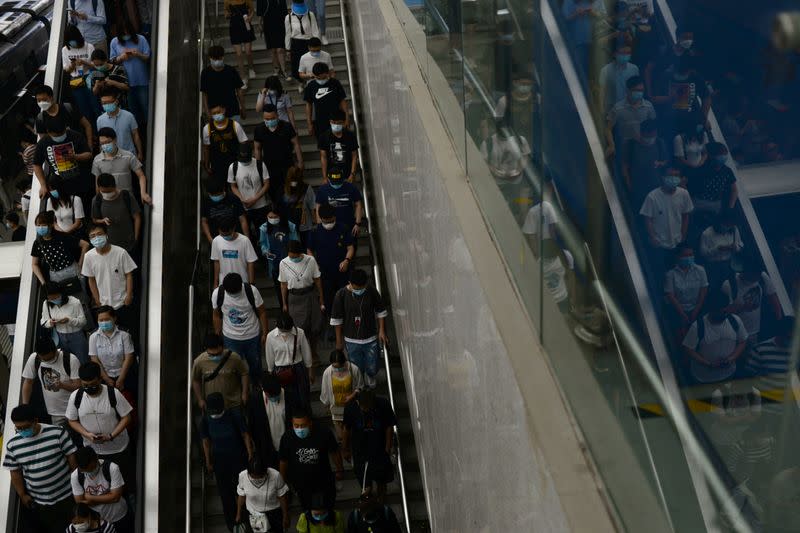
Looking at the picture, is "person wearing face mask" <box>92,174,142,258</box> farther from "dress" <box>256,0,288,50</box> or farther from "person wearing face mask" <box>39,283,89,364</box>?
"dress" <box>256,0,288,50</box>

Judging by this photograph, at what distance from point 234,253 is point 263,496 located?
93.1 inches

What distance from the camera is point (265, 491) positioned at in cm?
827

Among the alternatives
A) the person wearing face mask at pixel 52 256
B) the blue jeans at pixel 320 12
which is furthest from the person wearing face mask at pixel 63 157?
the blue jeans at pixel 320 12

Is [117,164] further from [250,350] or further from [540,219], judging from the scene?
[540,219]

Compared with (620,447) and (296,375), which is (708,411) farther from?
(296,375)

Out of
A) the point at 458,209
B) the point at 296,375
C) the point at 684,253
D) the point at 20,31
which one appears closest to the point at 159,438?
the point at 296,375

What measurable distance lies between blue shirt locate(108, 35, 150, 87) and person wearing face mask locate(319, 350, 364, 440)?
475 cm

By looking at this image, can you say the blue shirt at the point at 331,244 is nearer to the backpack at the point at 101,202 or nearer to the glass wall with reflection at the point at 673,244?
the backpack at the point at 101,202

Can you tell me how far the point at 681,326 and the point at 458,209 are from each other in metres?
2.56

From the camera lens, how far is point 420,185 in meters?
5.88

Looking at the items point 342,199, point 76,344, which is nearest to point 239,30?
point 342,199

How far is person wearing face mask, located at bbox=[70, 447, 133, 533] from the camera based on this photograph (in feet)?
27.0

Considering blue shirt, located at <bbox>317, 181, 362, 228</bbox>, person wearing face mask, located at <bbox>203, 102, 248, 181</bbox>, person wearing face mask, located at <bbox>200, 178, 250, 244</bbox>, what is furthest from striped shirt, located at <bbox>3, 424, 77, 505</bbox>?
person wearing face mask, located at <bbox>203, 102, 248, 181</bbox>

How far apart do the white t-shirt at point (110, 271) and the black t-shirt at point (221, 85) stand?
2.94 meters
